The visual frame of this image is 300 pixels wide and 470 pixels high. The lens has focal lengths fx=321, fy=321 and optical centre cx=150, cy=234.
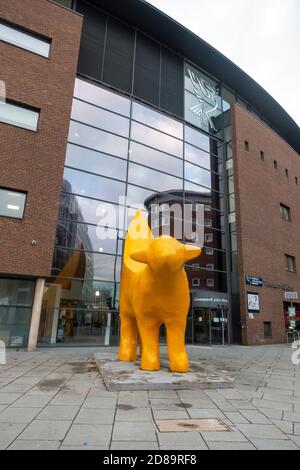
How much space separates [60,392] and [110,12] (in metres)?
21.5

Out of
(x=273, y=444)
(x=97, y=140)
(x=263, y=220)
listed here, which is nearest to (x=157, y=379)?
(x=273, y=444)

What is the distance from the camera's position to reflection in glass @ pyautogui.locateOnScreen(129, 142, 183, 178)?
18.6 meters

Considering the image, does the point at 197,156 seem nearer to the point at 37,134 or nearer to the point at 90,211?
the point at 90,211

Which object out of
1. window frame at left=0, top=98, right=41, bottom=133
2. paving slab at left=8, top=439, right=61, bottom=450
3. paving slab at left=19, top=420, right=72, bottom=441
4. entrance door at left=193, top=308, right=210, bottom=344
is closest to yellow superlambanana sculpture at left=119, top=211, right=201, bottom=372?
paving slab at left=19, top=420, right=72, bottom=441

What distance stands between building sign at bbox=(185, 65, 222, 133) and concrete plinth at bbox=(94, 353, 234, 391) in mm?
18154

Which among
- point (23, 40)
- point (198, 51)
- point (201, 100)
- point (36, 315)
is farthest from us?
point (201, 100)

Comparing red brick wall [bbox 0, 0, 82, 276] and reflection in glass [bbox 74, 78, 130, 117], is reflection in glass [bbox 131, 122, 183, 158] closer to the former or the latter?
reflection in glass [bbox 74, 78, 130, 117]

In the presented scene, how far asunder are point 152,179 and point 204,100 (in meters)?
8.85

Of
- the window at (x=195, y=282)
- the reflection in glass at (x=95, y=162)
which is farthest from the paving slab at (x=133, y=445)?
the window at (x=195, y=282)

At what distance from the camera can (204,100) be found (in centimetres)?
2336

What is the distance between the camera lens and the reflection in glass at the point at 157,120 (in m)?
19.5

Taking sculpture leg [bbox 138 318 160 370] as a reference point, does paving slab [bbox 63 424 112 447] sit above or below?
below

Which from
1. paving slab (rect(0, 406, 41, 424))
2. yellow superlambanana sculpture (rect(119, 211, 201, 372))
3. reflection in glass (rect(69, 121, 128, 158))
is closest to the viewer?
paving slab (rect(0, 406, 41, 424))
